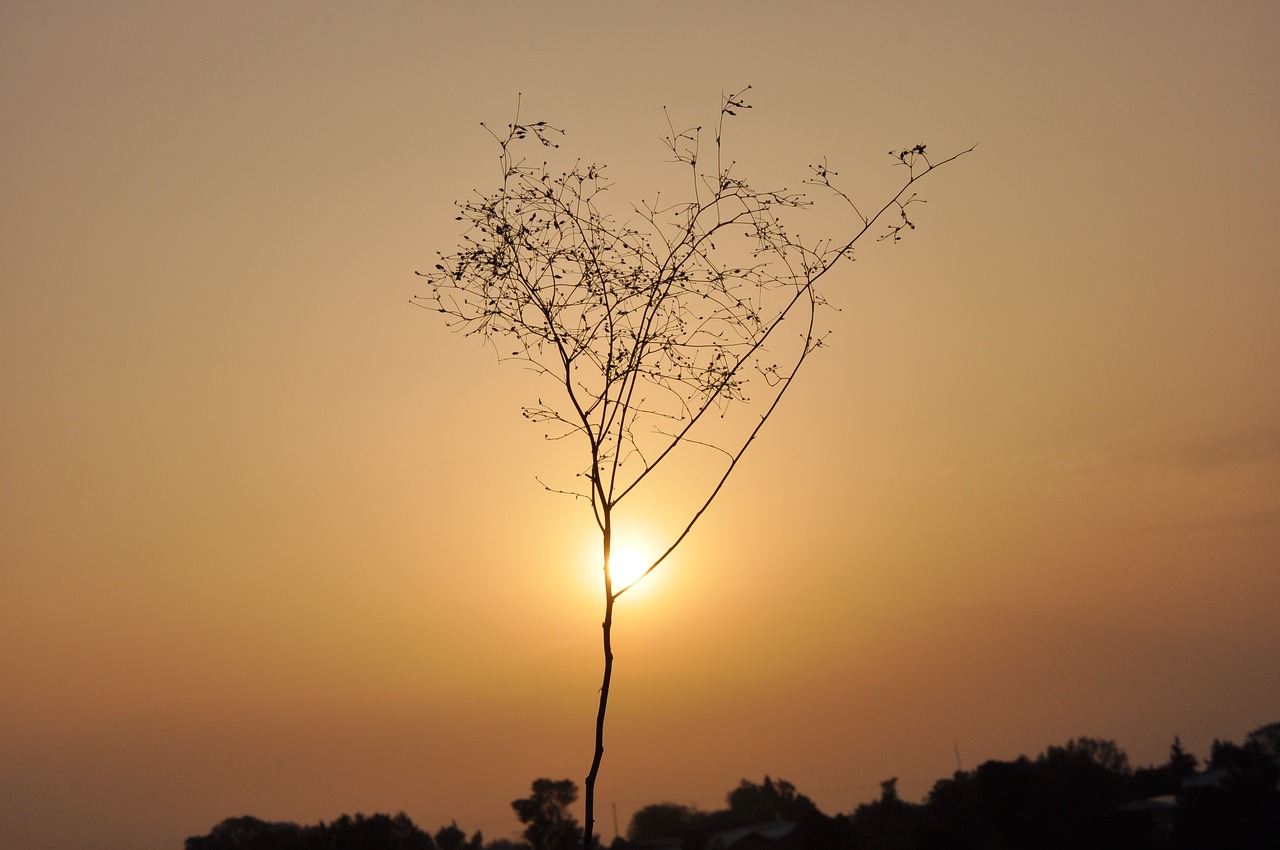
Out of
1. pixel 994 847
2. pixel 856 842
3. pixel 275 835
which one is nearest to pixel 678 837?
pixel 275 835

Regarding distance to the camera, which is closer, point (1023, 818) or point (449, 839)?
point (1023, 818)

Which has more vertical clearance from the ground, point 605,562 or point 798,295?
point 798,295

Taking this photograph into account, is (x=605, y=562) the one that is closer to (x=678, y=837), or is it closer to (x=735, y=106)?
(x=735, y=106)

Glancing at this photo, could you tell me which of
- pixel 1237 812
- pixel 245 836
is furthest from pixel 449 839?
pixel 1237 812

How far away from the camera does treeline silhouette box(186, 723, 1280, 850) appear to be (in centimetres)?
5472

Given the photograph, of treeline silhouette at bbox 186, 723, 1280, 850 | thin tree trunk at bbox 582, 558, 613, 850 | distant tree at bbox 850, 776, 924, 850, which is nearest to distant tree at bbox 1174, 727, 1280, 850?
treeline silhouette at bbox 186, 723, 1280, 850

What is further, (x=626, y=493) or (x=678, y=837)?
(x=678, y=837)

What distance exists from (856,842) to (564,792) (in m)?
42.5

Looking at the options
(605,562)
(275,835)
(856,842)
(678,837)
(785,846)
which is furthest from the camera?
(678,837)

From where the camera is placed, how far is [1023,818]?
60250 millimetres

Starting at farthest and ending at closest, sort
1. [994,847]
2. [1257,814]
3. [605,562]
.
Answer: [994,847] → [1257,814] → [605,562]

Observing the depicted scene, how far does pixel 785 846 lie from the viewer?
316ft

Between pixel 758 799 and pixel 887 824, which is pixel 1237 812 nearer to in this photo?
pixel 887 824

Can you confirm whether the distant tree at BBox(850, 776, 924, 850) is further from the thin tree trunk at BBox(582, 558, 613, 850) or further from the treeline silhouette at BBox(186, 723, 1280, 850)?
the thin tree trunk at BBox(582, 558, 613, 850)
